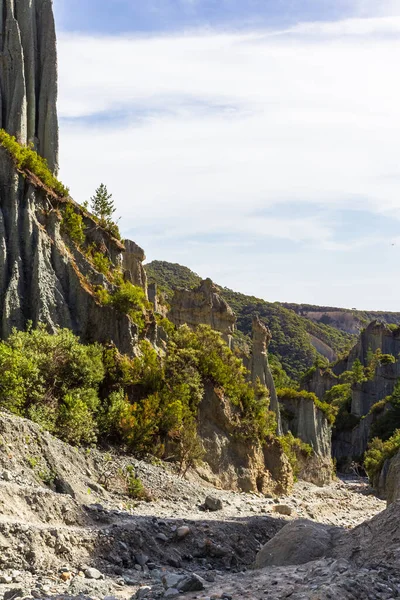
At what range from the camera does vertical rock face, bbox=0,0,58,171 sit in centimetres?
3775

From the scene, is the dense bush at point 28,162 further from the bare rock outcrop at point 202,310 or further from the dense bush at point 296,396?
the dense bush at point 296,396

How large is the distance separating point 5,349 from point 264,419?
1653 centimetres

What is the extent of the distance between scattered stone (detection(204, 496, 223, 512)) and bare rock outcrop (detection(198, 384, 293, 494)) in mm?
6270

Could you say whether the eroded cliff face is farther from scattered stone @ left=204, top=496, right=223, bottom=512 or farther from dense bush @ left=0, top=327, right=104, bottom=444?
scattered stone @ left=204, top=496, right=223, bottom=512

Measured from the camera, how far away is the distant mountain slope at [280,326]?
142250 mm

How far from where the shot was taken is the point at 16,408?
2472cm

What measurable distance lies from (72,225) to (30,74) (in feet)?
37.2

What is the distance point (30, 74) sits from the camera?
3988cm

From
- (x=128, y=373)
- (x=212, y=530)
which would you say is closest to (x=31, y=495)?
(x=212, y=530)

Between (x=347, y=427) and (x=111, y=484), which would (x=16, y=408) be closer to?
(x=111, y=484)

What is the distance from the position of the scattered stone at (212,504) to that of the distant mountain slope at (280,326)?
10144cm

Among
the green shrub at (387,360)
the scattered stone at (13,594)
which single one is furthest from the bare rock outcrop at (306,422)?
the scattered stone at (13,594)

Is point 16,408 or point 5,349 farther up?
point 5,349

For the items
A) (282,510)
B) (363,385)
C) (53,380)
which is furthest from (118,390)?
(363,385)
